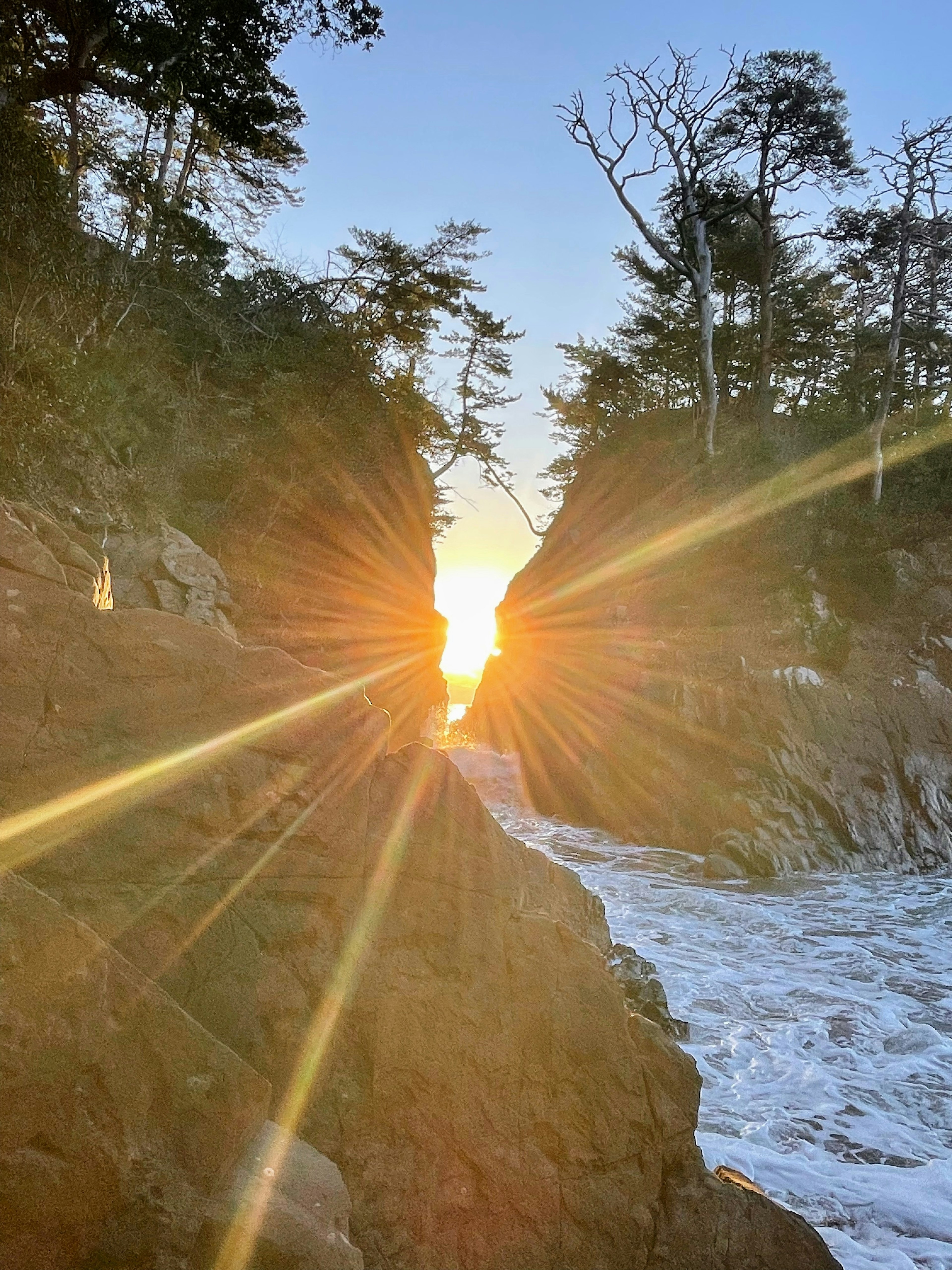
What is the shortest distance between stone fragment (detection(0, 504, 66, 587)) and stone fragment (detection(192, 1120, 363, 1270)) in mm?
2864

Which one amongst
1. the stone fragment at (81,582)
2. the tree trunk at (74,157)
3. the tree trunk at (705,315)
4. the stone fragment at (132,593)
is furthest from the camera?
the tree trunk at (705,315)

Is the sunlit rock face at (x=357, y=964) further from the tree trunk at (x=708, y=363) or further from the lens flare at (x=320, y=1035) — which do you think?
the tree trunk at (x=708, y=363)

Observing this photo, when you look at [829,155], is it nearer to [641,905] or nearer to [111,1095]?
[641,905]

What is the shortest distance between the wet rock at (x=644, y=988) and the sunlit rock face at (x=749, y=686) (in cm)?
653

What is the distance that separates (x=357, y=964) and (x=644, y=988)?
12.9ft

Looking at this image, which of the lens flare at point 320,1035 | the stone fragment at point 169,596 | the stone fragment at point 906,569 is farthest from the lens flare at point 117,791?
the stone fragment at point 906,569

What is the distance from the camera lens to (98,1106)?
2.46m

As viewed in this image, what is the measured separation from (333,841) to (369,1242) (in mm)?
1731

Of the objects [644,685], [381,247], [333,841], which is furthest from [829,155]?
[333,841]

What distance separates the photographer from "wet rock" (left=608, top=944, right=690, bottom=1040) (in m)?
A: 6.63

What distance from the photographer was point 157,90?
36.2 ft

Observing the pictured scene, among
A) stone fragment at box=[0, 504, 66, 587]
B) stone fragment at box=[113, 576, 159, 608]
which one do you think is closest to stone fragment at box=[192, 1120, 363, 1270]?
stone fragment at box=[0, 504, 66, 587]

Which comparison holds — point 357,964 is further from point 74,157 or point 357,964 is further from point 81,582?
point 74,157

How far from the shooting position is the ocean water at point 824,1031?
5145mm
